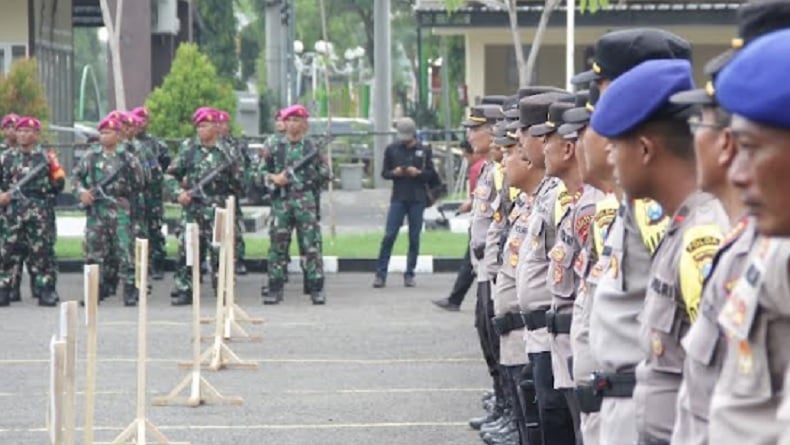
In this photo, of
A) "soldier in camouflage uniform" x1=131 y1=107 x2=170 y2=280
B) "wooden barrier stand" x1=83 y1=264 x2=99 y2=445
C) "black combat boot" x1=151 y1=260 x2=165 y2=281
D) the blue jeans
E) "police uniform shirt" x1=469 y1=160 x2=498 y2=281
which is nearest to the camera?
"wooden barrier stand" x1=83 y1=264 x2=99 y2=445

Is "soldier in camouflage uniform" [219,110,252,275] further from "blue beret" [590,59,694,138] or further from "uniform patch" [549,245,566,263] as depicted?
"blue beret" [590,59,694,138]

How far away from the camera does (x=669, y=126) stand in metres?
4.90

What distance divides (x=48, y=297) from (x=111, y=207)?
1105 mm

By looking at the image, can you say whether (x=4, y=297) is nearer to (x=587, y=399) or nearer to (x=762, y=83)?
(x=587, y=399)

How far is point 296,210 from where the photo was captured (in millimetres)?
19078

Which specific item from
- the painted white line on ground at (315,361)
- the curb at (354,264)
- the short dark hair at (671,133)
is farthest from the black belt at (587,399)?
the curb at (354,264)

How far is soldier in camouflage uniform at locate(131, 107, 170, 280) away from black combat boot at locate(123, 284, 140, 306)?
1217mm

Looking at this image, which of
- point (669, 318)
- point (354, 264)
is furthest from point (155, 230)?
point (669, 318)

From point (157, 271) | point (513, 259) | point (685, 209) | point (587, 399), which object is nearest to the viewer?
point (685, 209)

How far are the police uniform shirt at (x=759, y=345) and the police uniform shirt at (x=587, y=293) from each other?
5.89ft

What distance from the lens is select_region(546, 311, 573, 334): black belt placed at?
22.8ft

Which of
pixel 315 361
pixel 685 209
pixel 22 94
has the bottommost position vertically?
pixel 315 361

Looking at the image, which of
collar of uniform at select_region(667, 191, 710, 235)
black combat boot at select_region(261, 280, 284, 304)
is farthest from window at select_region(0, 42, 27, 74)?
collar of uniform at select_region(667, 191, 710, 235)

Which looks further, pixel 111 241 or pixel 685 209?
pixel 111 241
